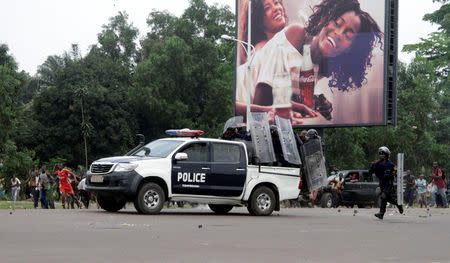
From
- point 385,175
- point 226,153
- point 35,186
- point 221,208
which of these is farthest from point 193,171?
point 35,186

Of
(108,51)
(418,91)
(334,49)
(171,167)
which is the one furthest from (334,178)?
(108,51)

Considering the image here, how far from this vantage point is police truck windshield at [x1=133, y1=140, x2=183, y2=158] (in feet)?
62.0

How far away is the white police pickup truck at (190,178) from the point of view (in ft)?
59.7

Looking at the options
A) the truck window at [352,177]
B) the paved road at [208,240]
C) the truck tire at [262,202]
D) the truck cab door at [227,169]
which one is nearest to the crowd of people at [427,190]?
the truck window at [352,177]

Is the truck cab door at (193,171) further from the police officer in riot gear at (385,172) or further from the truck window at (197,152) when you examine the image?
the police officer in riot gear at (385,172)

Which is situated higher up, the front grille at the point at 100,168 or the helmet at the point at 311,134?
the helmet at the point at 311,134

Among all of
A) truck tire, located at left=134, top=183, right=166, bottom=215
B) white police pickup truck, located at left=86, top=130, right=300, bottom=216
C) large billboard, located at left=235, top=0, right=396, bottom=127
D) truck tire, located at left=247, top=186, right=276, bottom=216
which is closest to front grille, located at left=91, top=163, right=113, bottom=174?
white police pickup truck, located at left=86, top=130, right=300, bottom=216

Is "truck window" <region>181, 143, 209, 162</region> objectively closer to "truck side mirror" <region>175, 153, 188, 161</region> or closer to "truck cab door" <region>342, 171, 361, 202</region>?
"truck side mirror" <region>175, 153, 188, 161</region>

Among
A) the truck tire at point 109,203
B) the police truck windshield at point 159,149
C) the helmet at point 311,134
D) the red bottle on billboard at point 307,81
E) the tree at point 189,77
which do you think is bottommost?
the truck tire at point 109,203

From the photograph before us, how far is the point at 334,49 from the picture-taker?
36250mm

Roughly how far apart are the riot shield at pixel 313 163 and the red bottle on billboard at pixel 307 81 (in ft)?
51.2

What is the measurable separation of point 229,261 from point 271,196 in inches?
430

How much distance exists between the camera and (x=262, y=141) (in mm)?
20172

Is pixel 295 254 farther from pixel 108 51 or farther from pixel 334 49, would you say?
pixel 108 51
